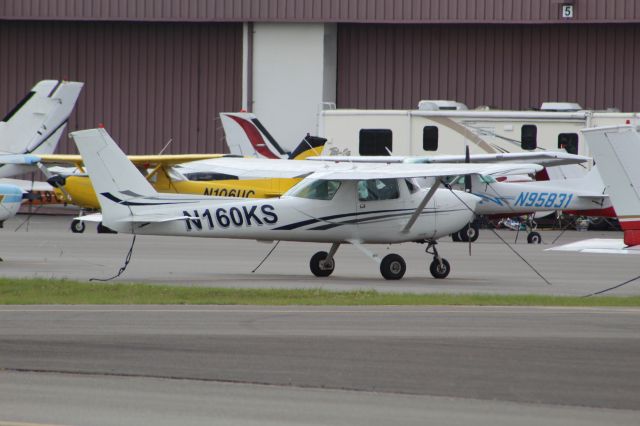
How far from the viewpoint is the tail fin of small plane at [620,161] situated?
14.0m

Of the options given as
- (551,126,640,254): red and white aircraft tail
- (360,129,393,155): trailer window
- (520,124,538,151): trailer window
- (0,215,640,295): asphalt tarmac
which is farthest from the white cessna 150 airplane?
(360,129,393,155): trailer window

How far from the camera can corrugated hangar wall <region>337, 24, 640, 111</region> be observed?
41000mm

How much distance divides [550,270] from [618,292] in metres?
3.59

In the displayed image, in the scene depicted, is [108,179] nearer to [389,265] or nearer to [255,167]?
[389,265]

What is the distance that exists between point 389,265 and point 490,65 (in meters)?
25.2

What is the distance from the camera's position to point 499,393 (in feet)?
28.7

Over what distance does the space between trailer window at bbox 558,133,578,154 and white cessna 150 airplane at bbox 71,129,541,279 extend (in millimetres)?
15464

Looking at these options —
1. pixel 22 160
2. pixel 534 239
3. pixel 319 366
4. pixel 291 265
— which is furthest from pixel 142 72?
pixel 319 366

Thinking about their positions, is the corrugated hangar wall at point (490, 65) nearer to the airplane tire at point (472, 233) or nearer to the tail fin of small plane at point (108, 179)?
the airplane tire at point (472, 233)

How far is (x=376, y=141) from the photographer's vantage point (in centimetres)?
3544

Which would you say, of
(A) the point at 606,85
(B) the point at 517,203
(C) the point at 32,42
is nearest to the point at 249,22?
(C) the point at 32,42

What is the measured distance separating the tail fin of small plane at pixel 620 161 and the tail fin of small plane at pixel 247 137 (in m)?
23.4

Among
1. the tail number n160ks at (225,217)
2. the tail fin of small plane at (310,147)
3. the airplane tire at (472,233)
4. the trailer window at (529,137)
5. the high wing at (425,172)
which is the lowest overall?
the airplane tire at (472,233)

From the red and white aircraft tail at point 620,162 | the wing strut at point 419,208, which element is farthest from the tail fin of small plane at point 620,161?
the wing strut at point 419,208
